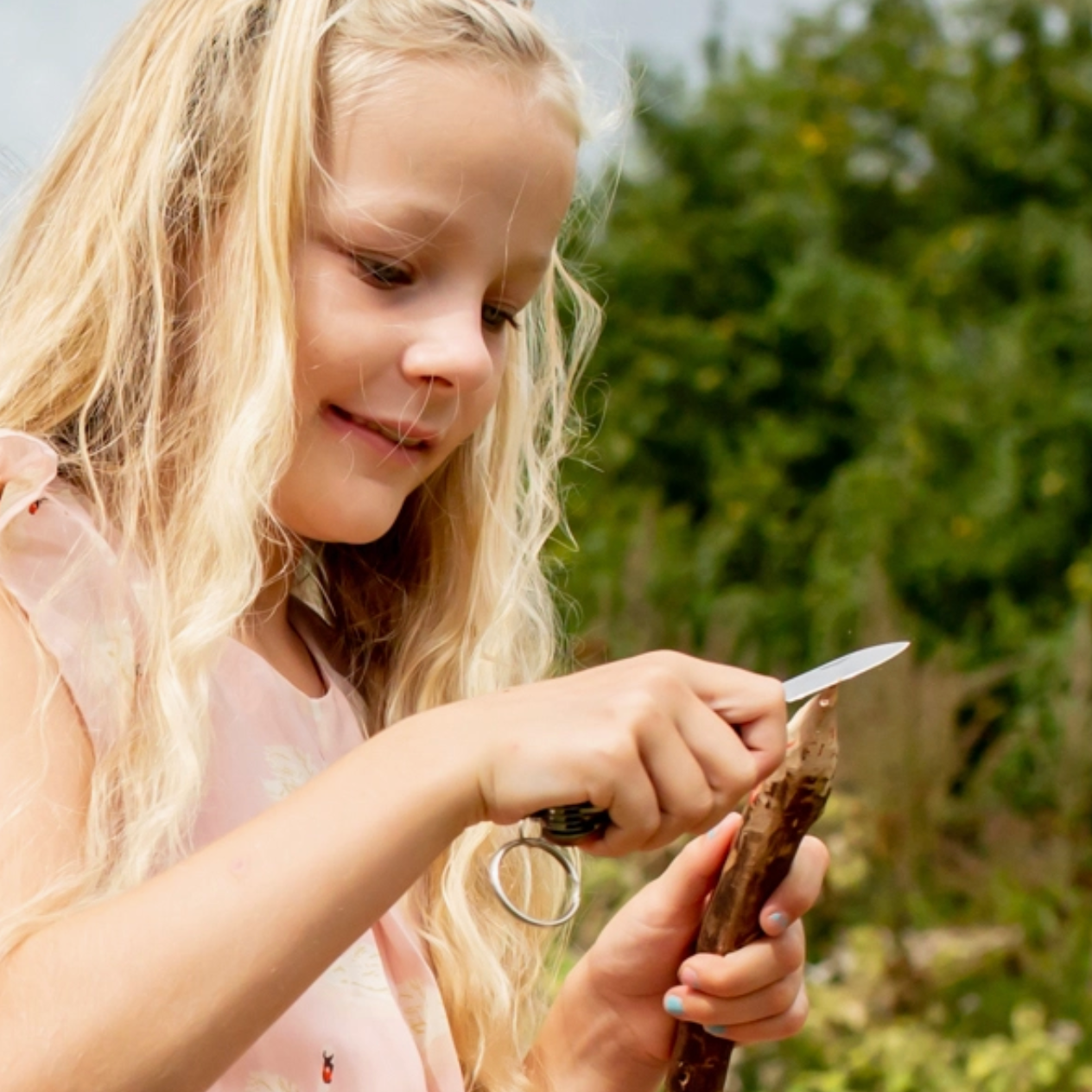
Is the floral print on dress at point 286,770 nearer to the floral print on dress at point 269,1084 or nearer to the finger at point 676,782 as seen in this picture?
the floral print on dress at point 269,1084

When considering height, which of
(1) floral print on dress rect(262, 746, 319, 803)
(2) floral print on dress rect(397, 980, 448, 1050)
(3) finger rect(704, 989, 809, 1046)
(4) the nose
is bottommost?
(3) finger rect(704, 989, 809, 1046)

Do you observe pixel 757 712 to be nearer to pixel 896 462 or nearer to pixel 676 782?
pixel 676 782

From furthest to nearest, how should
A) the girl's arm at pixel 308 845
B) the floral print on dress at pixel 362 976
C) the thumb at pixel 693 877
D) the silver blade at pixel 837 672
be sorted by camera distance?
the thumb at pixel 693 877 → the floral print on dress at pixel 362 976 → the silver blade at pixel 837 672 → the girl's arm at pixel 308 845

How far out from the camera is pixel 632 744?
1158 millimetres

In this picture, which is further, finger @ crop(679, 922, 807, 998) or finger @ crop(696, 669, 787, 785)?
finger @ crop(679, 922, 807, 998)

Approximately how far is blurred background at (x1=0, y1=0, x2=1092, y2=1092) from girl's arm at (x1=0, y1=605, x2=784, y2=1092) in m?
2.15

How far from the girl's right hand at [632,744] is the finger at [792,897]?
35 centimetres

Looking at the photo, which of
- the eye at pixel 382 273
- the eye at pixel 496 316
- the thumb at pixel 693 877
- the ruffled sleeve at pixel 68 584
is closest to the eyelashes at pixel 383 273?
the eye at pixel 382 273

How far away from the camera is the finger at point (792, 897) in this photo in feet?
5.08

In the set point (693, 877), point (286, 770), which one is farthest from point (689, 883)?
point (286, 770)

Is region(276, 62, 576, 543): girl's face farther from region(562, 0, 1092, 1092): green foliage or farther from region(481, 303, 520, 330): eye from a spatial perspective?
region(562, 0, 1092, 1092): green foliage

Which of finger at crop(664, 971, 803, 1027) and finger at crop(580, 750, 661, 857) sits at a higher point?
finger at crop(580, 750, 661, 857)

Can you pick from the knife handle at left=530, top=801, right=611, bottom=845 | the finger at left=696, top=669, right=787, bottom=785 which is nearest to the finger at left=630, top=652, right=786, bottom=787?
the finger at left=696, top=669, right=787, bottom=785

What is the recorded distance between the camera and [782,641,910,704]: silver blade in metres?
1.32
